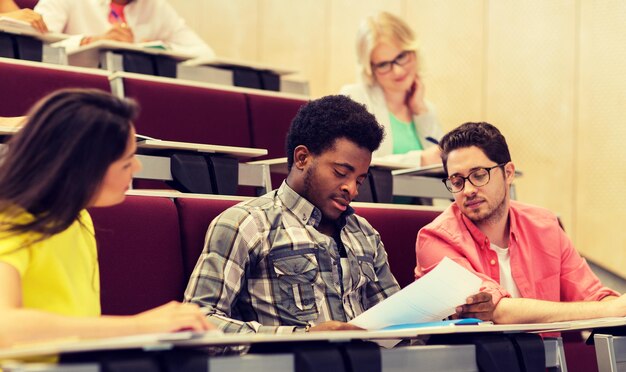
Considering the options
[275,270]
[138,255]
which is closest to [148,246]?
[138,255]

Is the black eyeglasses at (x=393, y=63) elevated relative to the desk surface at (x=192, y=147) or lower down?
elevated

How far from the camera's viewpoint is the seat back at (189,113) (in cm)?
132

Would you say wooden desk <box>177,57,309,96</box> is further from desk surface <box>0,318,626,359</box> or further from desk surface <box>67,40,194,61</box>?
desk surface <box>0,318,626,359</box>

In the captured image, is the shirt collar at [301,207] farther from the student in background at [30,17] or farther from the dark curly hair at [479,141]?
the student in background at [30,17]

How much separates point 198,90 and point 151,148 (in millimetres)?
348

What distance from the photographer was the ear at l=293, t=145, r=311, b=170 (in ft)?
3.00

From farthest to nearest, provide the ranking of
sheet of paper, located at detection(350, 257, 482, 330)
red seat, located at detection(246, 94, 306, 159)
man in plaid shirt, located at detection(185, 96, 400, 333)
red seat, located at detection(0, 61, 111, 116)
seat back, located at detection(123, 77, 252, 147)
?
red seat, located at detection(246, 94, 306, 159) → seat back, located at detection(123, 77, 252, 147) → red seat, located at detection(0, 61, 111, 116) → man in plaid shirt, located at detection(185, 96, 400, 333) → sheet of paper, located at detection(350, 257, 482, 330)

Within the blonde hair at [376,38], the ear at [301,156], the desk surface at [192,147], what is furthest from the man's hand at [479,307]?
the blonde hair at [376,38]

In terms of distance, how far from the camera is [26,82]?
1220mm

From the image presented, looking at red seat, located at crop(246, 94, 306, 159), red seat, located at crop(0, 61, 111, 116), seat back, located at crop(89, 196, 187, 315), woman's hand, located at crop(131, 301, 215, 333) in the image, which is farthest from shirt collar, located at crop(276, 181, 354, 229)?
red seat, located at crop(246, 94, 306, 159)

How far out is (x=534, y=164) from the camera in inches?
71.6

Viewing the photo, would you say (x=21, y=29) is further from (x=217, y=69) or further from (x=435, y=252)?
→ (x=435, y=252)

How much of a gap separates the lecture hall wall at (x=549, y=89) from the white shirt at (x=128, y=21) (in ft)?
1.60

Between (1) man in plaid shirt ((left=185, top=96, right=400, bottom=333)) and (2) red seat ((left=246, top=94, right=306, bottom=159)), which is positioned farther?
(2) red seat ((left=246, top=94, right=306, bottom=159))
